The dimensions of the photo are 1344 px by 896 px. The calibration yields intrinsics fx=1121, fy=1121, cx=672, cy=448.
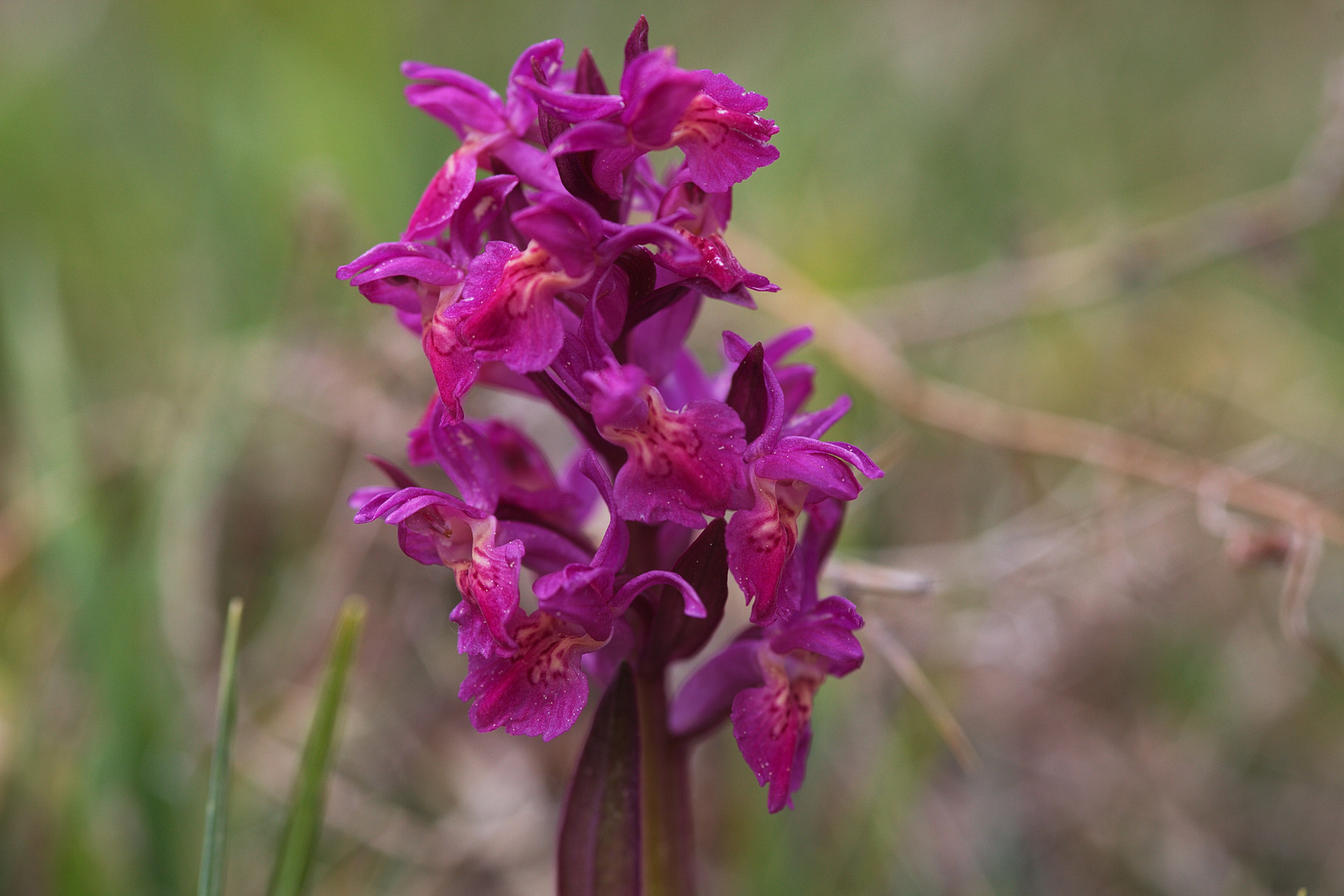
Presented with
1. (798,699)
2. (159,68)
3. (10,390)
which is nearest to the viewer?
(798,699)

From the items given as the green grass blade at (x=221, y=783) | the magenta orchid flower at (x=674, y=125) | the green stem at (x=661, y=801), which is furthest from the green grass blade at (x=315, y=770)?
the magenta orchid flower at (x=674, y=125)

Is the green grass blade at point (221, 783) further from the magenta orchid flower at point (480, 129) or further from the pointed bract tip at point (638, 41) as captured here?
the pointed bract tip at point (638, 41)

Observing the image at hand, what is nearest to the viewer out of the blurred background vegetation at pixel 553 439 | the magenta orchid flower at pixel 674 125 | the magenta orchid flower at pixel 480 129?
the magenta orchid flower at pixel 674 125

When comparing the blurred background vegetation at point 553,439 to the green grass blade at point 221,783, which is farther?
the blurred background vegetation at point 553,439

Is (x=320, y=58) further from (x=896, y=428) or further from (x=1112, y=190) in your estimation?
(x=1112, y=190)

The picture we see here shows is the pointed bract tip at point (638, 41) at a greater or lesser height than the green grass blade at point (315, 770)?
greater

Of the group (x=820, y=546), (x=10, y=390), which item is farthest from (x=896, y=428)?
(x=10, y=390)
